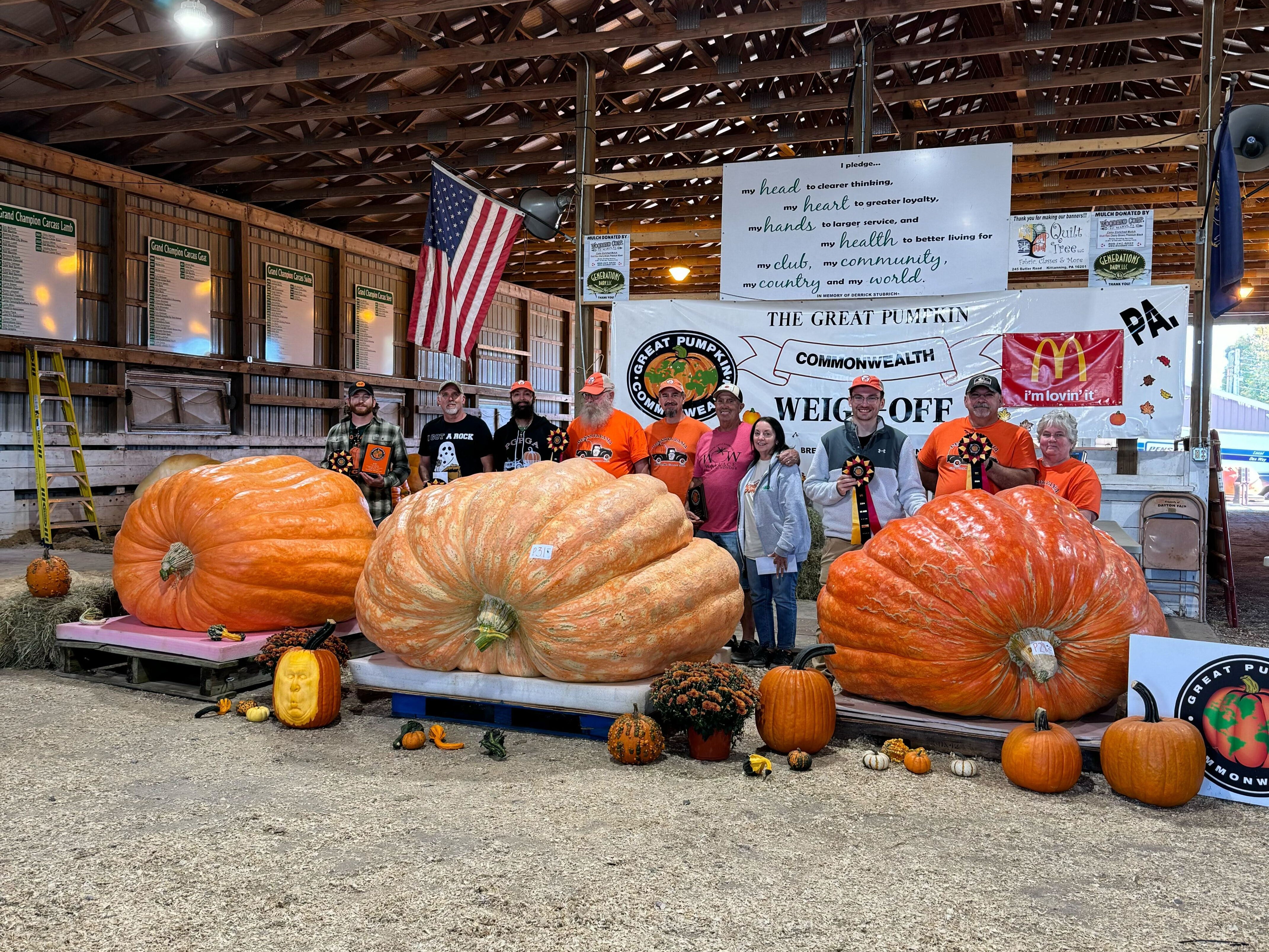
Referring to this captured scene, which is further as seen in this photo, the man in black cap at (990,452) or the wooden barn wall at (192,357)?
the wooden barn wall at (192,357)

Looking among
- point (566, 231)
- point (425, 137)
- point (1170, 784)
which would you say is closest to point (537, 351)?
point (566, 231)

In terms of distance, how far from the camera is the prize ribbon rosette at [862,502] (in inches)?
188

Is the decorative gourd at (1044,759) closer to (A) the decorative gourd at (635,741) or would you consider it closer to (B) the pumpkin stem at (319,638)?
(A) the decorative gourd at (635,741)

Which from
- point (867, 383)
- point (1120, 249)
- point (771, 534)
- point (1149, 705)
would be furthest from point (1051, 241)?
point (1149, 705)

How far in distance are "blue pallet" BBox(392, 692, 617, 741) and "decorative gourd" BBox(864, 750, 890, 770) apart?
3.18 ft

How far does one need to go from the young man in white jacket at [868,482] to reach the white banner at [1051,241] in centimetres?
239

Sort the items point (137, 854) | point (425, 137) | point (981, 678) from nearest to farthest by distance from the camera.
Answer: point (137, 854)
point (981, 678)
point (425, 137)

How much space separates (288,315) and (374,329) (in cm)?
209

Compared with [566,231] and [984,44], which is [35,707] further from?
[566,231]

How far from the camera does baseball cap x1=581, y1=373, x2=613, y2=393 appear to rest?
5.89 metres

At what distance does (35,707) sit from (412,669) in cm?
173

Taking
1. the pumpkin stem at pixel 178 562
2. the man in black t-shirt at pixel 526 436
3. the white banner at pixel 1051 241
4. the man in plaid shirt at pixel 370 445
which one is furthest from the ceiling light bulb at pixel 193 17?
the white banner at pixel 1051 241

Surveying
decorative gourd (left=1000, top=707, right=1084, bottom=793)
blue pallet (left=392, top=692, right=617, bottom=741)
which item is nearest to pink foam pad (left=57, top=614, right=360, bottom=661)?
blue pallet (left=392, top=692, right=617, bottom=741)

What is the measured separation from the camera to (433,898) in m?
2.34
